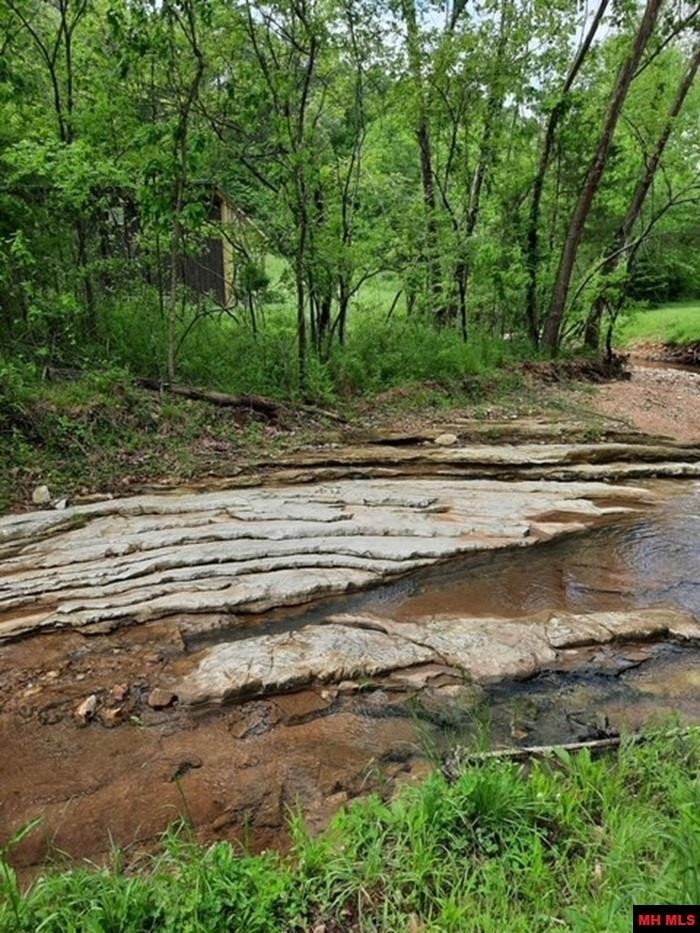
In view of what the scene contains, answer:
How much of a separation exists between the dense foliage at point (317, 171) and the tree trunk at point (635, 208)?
0.06 meters

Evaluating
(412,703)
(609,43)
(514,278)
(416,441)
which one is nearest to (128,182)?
(416,441)

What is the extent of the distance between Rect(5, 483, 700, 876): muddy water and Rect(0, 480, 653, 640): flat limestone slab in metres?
0.25

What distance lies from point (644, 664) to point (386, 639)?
1573mm

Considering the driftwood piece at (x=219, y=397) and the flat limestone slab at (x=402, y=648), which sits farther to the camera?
the driftwood piece at (x=219, y=397)

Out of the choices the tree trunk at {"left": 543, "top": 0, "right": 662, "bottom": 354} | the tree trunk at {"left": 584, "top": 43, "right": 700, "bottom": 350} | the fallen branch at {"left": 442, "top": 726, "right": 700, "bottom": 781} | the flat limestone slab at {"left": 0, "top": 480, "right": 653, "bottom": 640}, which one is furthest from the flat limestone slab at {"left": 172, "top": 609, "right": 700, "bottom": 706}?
the tree trunk at {"left": 584, "top": 43, "right": 700, "bottom": 350}

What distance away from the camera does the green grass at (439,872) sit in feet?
5.74

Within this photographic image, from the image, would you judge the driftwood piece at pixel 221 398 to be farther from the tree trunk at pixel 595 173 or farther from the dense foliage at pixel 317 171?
the tree trunk at pixel 595 173

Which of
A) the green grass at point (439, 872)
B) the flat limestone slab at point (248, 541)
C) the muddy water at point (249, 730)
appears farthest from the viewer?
Result: the flat limestone slab at point (248, 541)

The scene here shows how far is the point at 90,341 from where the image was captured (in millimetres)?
7410

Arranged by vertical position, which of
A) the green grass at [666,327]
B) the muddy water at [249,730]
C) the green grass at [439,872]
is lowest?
the muddy water at [249,730]

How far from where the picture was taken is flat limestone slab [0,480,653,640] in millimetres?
3877

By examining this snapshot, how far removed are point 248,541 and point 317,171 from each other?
544 cm

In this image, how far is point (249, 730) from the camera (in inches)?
115

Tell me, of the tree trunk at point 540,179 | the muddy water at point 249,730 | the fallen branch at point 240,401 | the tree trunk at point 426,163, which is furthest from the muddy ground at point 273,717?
the tree trunk at point 540,179
